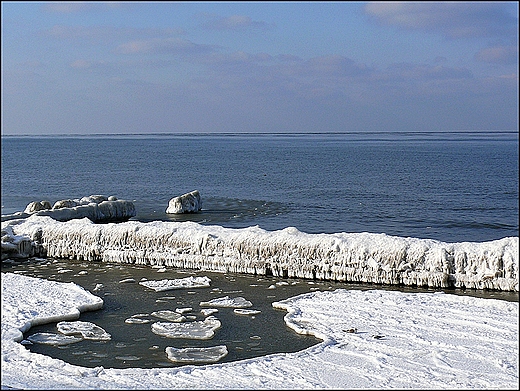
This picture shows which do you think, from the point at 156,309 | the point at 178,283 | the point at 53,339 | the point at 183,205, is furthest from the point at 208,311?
the point at 183,205

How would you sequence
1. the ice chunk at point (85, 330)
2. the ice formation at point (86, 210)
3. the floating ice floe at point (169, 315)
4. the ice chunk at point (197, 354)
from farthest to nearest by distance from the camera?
the ice formation at point (86, 210), the floating ice floe at point (169, 315), the ice chunk at point (85, 330), the ice chunk at point (197, 354)

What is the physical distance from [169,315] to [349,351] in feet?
12.6

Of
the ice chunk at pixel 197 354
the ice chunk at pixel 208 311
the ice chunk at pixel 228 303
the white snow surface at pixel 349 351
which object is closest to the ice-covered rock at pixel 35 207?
the white snow surface at pixel 349 351

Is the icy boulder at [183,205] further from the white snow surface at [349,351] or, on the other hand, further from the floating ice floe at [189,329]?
the floating ice floe at [189,329]

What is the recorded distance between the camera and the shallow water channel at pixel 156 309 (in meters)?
10.4

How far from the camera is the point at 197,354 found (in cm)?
1024

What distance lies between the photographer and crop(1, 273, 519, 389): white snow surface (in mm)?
8883

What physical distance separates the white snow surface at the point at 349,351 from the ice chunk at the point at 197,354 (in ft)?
1.46

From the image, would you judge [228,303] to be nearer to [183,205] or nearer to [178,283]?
[178,283]

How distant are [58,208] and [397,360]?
18185 mm

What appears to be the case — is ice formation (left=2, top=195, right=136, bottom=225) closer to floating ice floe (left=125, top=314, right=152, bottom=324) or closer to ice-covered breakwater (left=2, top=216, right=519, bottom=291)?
ice-covered breakwater (left=2, top=216, right=519, bottom=291)

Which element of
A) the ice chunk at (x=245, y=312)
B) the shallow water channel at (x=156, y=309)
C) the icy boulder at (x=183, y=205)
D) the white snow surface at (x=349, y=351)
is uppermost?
the icy boulder at (x=183, y=205)

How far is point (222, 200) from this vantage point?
34844 millimetres

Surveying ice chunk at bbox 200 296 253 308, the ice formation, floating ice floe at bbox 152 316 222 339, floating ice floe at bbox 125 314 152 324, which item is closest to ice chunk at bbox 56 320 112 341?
floating ice floe at bbox 125 314 152 324
